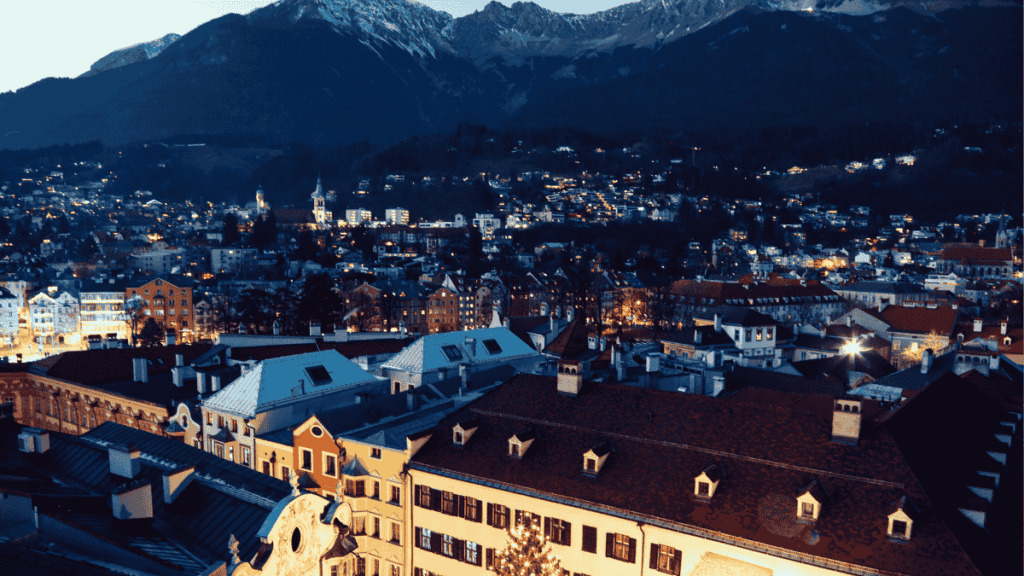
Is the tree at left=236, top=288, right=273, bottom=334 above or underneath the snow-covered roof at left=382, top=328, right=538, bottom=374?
underneath

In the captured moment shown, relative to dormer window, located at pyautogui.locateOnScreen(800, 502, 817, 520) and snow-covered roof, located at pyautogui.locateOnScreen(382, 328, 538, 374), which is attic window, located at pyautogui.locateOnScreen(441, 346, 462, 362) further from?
dormer window, located at pyautogui.locateOnScreen(800, 502, 817, 520)

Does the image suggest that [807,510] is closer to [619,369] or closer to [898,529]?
A: [898,529]

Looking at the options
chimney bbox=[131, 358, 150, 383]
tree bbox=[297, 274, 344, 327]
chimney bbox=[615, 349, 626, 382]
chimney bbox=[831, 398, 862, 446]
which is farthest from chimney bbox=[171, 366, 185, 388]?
tree bbox=[297, 274, 344, 327]

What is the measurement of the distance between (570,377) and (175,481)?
16931 mm

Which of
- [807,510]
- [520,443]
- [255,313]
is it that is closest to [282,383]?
[520,443]

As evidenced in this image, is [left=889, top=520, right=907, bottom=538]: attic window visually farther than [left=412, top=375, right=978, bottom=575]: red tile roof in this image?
No

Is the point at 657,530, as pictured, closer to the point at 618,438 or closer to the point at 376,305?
the point at 618,438

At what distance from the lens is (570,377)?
98.8 ft

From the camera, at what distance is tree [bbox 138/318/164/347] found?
313 ft

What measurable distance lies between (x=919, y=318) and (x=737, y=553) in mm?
77752

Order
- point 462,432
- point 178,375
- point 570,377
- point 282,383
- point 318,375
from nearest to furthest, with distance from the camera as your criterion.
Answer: point 462,432
point 570,377
point 282,383
point 318,375
point 178,375

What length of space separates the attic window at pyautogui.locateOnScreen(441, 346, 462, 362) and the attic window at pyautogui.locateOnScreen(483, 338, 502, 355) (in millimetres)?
3417

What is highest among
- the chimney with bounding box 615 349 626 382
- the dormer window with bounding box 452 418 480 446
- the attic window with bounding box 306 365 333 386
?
the dormer window with bounding box 452 418 480 446

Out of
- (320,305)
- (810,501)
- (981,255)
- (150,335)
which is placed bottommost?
(150,335)
